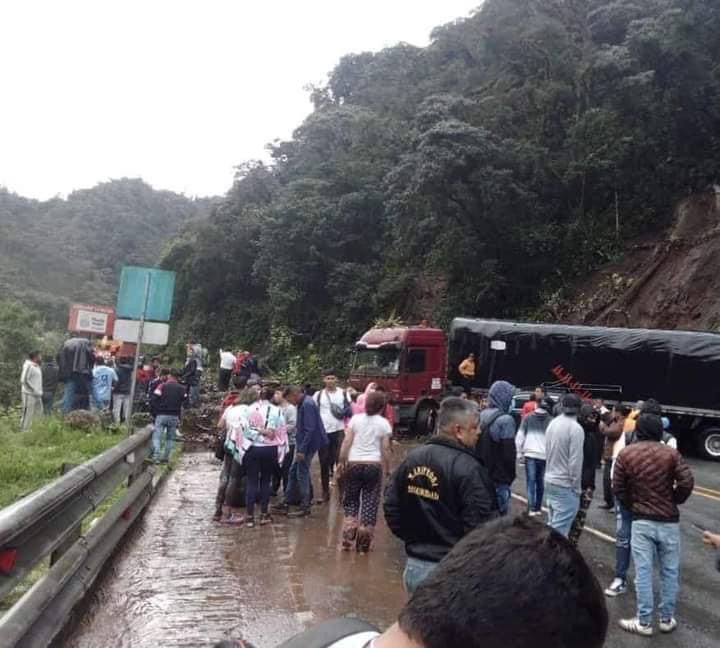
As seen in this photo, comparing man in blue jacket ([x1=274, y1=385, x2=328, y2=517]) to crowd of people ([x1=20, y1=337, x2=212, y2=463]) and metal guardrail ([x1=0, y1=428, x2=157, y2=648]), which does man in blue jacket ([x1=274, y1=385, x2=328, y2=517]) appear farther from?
crowd of people ([x1=20, y1=337, x2=212, y2=463])

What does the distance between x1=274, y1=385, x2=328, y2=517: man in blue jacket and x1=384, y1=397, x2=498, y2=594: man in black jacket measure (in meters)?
5.16

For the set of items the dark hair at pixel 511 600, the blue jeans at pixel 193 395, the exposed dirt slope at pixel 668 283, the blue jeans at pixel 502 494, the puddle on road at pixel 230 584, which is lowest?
the puddle on road at pixel 230 584

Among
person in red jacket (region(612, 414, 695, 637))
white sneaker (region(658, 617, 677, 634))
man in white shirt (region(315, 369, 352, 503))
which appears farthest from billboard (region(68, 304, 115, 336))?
white sneaker (region(658, 617, 677, 634))

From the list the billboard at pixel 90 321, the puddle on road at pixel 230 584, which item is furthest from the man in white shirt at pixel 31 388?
the billboard at pixel 90 321

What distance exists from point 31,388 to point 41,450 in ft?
10.4

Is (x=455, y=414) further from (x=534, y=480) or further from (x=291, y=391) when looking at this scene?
(x=291, y=391)

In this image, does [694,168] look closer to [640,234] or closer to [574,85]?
[640,234]

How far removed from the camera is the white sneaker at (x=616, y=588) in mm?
6629

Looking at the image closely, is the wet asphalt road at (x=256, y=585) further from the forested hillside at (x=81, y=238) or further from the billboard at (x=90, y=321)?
the forested hillside at (x=81, y=238)

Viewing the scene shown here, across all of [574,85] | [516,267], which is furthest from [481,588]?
[574,85]

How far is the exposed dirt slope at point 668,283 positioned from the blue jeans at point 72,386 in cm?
1901

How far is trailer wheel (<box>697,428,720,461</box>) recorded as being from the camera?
58.9ft

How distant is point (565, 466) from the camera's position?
717 centimetres

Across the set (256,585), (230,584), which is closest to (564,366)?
(256,585)
